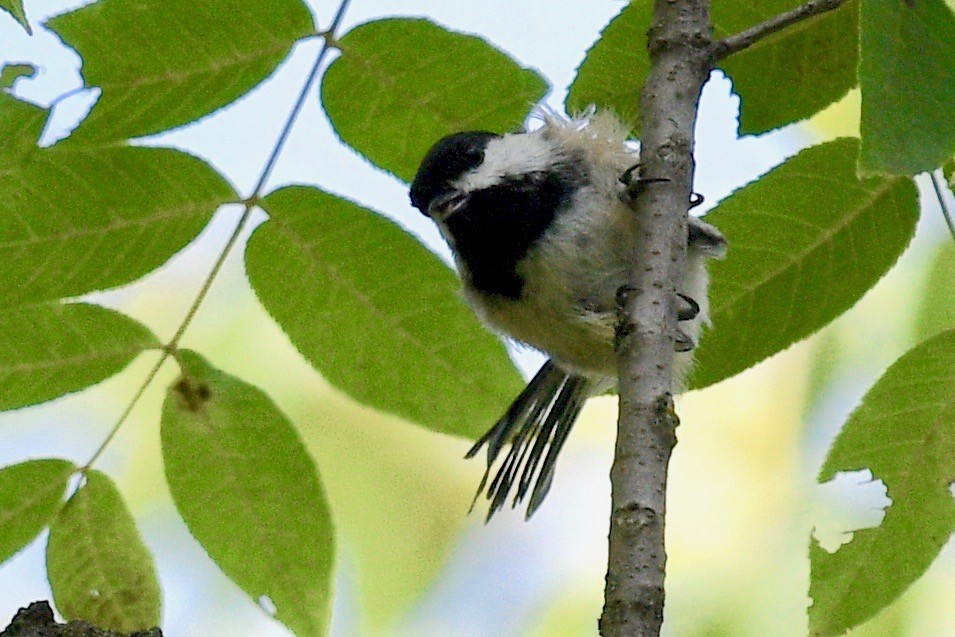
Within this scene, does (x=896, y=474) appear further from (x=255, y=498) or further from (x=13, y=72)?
(x=13, y=72)

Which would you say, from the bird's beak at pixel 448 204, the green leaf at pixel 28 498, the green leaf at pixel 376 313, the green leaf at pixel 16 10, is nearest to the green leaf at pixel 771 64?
the bird's beak at pixel 448 204

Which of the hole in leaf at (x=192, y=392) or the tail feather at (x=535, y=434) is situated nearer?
the hole in leaf at (x=192, y=392)

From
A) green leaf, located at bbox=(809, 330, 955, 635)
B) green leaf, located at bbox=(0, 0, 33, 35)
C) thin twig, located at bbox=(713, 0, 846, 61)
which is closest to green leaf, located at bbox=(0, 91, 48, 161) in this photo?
green leaf, located at bbox=(0, 0, 33, 35)

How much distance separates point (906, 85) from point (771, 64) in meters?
0.52

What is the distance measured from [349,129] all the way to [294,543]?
630 millimetres

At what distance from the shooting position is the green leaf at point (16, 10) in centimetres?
143

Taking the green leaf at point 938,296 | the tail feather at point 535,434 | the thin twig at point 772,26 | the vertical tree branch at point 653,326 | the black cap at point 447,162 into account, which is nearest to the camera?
the vertical tree branch at point 653,326

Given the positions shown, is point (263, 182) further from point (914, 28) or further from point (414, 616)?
point (414, 616)

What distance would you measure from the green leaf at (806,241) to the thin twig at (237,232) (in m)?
0.64

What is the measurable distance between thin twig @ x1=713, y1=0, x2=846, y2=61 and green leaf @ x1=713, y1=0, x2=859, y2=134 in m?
0.25

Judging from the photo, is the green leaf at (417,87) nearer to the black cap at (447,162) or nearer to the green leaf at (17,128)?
the black cap at (447,162)

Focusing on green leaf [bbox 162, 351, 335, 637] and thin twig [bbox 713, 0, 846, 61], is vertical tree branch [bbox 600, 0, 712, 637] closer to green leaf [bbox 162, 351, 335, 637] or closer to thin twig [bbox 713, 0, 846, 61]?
thin twig [bbox 713, 0, 846, 61]

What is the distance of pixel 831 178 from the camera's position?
188cm

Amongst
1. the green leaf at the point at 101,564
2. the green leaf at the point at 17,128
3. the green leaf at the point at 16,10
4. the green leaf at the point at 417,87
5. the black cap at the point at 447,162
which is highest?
the green leaf at the point at 417,87
